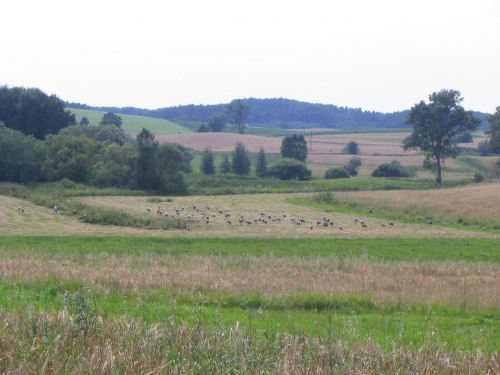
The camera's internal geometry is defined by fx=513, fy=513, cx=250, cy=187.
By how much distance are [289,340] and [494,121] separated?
86897mm

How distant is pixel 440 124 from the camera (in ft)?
299

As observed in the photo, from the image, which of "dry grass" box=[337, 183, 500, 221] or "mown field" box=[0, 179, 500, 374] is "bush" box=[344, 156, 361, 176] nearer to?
"dry grass" box=[337, 183, 500, 221]

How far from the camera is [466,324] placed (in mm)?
10477

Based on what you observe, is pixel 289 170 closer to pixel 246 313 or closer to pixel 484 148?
pixel 484 148

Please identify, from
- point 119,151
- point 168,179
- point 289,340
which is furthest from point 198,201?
point 289,340

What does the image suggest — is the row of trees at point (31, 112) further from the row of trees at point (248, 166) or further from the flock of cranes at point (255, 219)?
the flock of cranes at point (255, 219)

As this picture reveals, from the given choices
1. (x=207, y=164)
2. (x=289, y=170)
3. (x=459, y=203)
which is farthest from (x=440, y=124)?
(x=207, y=164)

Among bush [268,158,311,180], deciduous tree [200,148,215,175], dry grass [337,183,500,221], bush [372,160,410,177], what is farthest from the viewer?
bush [268,158,311,180]

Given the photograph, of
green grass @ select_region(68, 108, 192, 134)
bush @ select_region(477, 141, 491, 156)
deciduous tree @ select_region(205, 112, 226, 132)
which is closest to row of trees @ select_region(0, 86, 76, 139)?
green grass @ select_region(68, 108, 192, 134)

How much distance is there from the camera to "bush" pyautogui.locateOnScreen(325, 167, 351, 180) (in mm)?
102812

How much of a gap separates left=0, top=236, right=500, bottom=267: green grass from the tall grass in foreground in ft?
51.0

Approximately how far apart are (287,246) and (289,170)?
76.0 m

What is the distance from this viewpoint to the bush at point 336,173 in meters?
103

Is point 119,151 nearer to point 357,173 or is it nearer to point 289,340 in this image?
point 357,173
